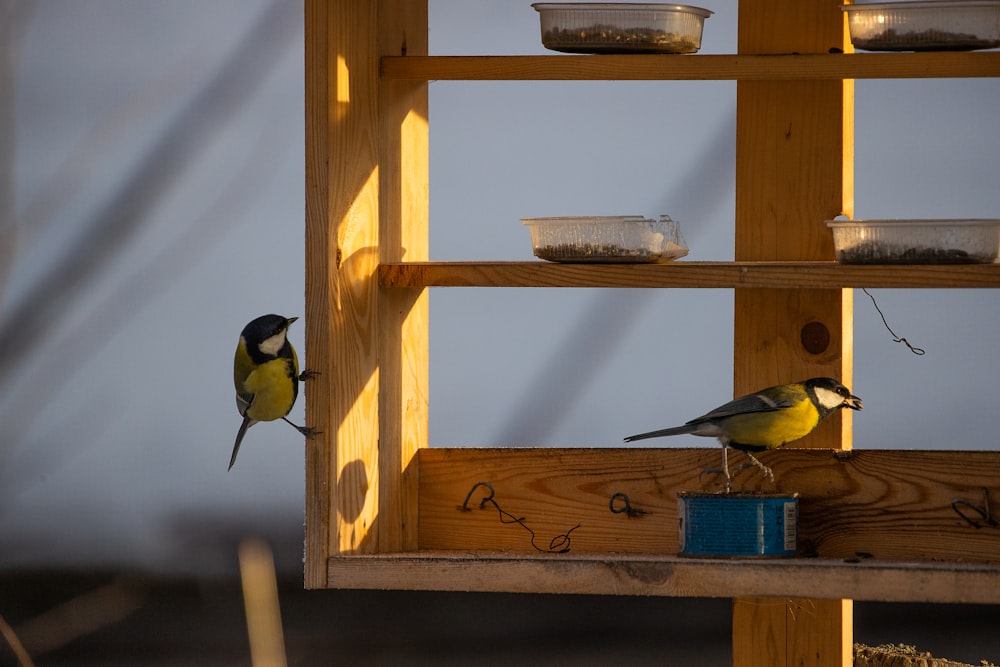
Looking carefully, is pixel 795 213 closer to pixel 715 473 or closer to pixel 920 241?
pixel 920 241

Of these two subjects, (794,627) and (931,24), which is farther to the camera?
(794,627)

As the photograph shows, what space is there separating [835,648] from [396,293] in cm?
109

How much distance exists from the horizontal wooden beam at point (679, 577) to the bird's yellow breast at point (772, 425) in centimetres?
22

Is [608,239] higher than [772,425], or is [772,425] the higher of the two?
[608,239]

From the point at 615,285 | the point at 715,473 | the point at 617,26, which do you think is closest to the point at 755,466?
the point at 715,473

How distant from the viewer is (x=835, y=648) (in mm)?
2896

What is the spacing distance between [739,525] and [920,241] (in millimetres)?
583

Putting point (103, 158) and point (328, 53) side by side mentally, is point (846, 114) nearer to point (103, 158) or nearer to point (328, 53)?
point (328, 53)

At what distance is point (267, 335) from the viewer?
112 inches

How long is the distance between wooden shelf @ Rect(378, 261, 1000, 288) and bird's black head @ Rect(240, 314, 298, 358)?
0.34 meters

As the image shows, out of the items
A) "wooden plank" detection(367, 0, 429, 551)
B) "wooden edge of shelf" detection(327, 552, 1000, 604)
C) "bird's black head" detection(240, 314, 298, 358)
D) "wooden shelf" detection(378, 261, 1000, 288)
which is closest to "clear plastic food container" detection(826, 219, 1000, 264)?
"wooden shelf" detection(378, 261, 1000, 288)

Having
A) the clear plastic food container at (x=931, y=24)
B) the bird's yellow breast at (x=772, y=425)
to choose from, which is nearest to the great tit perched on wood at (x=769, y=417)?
the bird's yellow breast at (x=772, y=425)

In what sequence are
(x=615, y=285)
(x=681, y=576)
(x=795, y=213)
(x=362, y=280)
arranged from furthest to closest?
(x=795, y=213) → (x=362, y=280) → (x=615, y=285) → (x=681, y=576)

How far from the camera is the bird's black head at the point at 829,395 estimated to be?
2.70 metres
